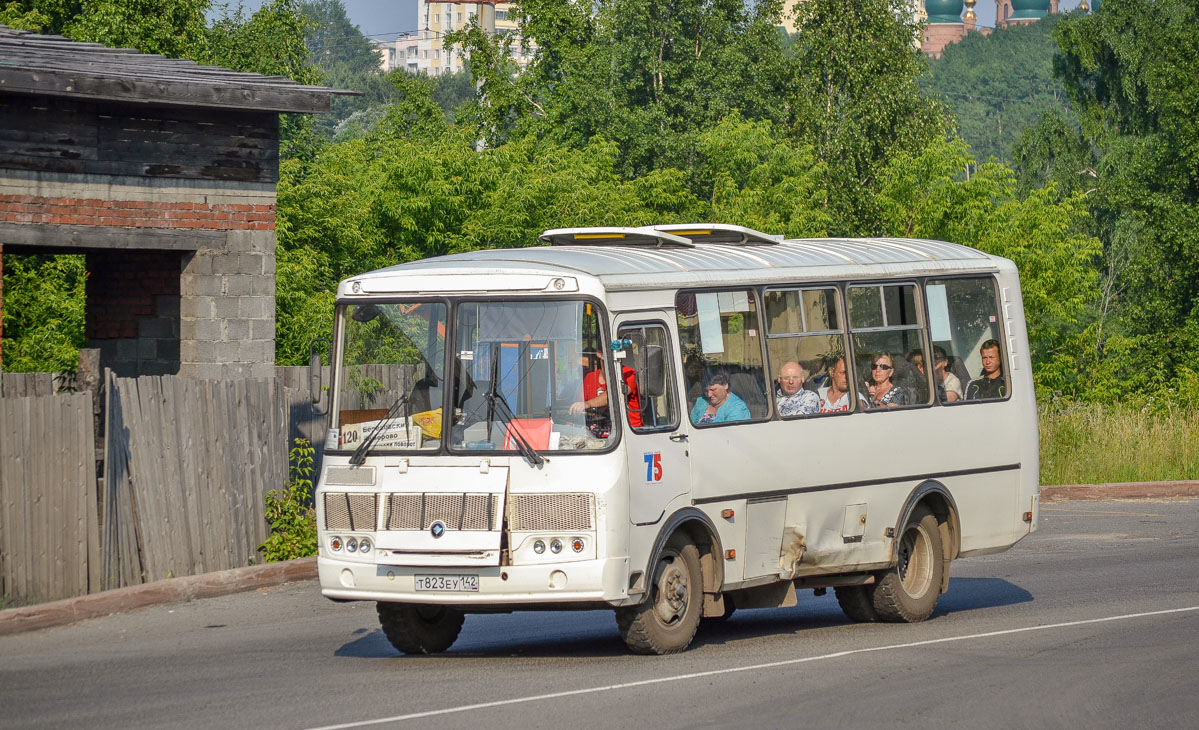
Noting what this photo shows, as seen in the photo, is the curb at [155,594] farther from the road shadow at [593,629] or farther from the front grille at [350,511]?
the front grille at [350,511]

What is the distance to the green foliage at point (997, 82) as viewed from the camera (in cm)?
13425

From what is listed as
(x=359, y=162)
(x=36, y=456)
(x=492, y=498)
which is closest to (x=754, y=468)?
(x=492, y=498)

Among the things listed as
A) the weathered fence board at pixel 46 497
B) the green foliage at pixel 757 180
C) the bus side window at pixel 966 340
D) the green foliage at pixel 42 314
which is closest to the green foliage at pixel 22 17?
the green foliage at pixel 42 314

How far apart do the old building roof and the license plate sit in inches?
290

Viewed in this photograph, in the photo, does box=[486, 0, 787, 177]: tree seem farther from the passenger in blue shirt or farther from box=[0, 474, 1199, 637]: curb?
the passenger in blue shirt

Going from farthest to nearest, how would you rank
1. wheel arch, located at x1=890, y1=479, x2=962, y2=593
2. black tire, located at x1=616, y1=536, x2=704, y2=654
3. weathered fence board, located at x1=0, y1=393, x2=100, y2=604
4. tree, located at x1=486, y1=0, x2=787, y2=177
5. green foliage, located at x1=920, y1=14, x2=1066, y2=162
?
green foliage, located at x1=920, y1=14, x2=1066, y2=162 → tree, located at x1=486, y1=0, x2=787, y2=177 → wheel arch, located at x1=890, y1=479, x2=962, y2=593 → weathered fence board, located at x1=0, y1=393, x2=100, y2=604 → black tire, located at x1=616, y1=536, x2=704, y2=654

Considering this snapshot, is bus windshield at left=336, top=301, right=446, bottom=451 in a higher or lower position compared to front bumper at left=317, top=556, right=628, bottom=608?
higher

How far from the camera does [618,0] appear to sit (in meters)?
62.0

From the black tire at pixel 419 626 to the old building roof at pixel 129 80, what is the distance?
6.85 meters

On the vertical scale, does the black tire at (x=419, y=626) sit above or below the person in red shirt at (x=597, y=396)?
below

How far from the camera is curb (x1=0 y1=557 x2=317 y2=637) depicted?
40.7ft

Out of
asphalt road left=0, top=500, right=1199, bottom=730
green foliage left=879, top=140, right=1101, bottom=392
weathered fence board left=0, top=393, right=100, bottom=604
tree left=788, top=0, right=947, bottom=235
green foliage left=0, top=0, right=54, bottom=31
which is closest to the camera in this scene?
asphalt road left=0, top=500, right=1199, bottom=730

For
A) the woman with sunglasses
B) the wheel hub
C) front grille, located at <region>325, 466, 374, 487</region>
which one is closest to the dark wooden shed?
front grille, located at <region>325, 466, 374, 487</region>

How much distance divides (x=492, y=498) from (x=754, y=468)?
2180mm
